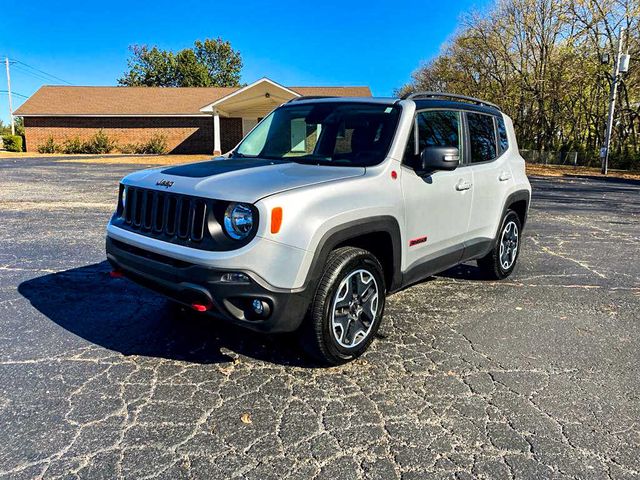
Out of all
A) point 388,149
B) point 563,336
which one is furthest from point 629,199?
point 388,149

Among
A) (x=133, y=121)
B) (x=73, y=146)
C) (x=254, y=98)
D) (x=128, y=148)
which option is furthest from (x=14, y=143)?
(x=254, y=98)

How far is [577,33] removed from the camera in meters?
29.0

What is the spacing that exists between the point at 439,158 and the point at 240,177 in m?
1.51

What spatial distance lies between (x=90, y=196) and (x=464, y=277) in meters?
10.5

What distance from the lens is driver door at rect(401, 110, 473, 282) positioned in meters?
3.92

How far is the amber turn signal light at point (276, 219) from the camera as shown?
2.94 meters

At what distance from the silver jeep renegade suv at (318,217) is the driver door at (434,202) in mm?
16

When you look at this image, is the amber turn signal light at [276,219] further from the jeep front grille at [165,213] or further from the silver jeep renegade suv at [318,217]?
the jeep front grille at [165,213]

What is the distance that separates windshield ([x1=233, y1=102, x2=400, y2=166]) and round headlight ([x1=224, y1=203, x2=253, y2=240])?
109 centimetres

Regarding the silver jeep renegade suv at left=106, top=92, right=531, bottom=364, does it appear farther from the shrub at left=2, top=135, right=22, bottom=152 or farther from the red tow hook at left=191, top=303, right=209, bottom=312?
the shrub at left=2, top=135, right=22, bottom=152

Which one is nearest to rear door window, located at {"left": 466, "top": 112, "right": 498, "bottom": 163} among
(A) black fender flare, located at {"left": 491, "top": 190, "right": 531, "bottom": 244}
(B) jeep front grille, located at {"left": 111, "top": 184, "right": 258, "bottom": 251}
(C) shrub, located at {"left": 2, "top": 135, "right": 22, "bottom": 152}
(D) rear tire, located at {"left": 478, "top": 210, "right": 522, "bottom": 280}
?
(A) black fender flare, located at {"left": 491, "top": 190, "right": 531, "bottom": 244}

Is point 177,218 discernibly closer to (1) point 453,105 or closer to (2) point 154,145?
(1) point 453,105

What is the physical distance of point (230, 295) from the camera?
9.75ft

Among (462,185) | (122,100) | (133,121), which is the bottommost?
(462,185)
